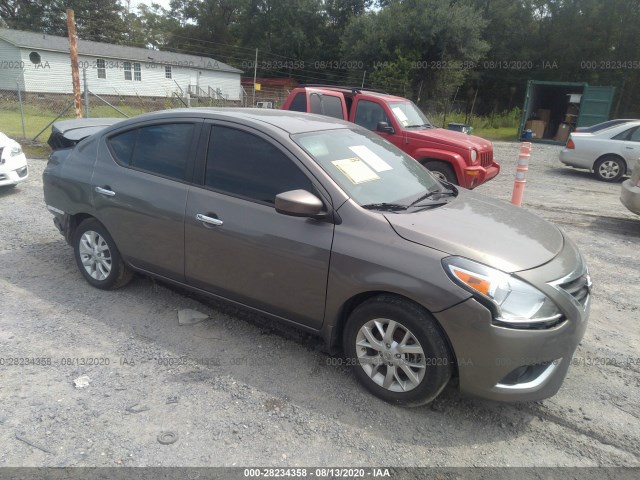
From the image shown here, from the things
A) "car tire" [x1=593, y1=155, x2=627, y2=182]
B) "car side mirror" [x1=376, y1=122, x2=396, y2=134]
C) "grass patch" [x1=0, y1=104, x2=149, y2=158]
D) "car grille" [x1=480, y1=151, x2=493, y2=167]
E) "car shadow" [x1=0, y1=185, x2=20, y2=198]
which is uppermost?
"car side mirror" [x1=376, y1=122, x2=396, y2=134]

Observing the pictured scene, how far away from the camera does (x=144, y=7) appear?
59.3 meters

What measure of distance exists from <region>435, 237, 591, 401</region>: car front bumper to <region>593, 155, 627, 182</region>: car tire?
10.7 meters

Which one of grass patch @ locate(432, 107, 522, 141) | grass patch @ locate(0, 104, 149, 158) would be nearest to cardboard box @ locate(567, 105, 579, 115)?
grass patch @ locate(432, 107, 522, 141)

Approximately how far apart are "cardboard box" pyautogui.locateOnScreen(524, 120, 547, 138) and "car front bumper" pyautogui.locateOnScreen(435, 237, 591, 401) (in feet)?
72.1

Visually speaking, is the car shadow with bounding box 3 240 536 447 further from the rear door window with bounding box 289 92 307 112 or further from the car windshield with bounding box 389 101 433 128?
the car windshield with bounding box 389 101 433 128

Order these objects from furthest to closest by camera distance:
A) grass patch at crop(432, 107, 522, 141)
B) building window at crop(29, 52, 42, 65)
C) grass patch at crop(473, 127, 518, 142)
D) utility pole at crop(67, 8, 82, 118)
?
building window at crop(29, 52, 42, 65) → grass patch at crop(432, 107, 522, 141) → grass patch at crop(473, 127, 518, 142) → utility pole at crop(67, 8, 82, 118)

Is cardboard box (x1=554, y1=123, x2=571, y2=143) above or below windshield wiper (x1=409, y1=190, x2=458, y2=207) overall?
below

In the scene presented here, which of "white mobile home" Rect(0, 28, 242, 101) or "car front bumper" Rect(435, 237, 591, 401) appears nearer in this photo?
"car front bumper" Rect(435, 237, 591, 401)

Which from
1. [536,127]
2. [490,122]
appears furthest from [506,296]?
[490,122]

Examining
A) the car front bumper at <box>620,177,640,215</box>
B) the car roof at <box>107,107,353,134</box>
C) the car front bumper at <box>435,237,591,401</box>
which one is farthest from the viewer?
the car front bumper at <box>620,177,640,215</box>

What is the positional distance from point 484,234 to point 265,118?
184 cm

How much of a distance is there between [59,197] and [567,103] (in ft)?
81.0

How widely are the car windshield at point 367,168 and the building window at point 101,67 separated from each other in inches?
1426

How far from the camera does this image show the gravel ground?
8.34ft
